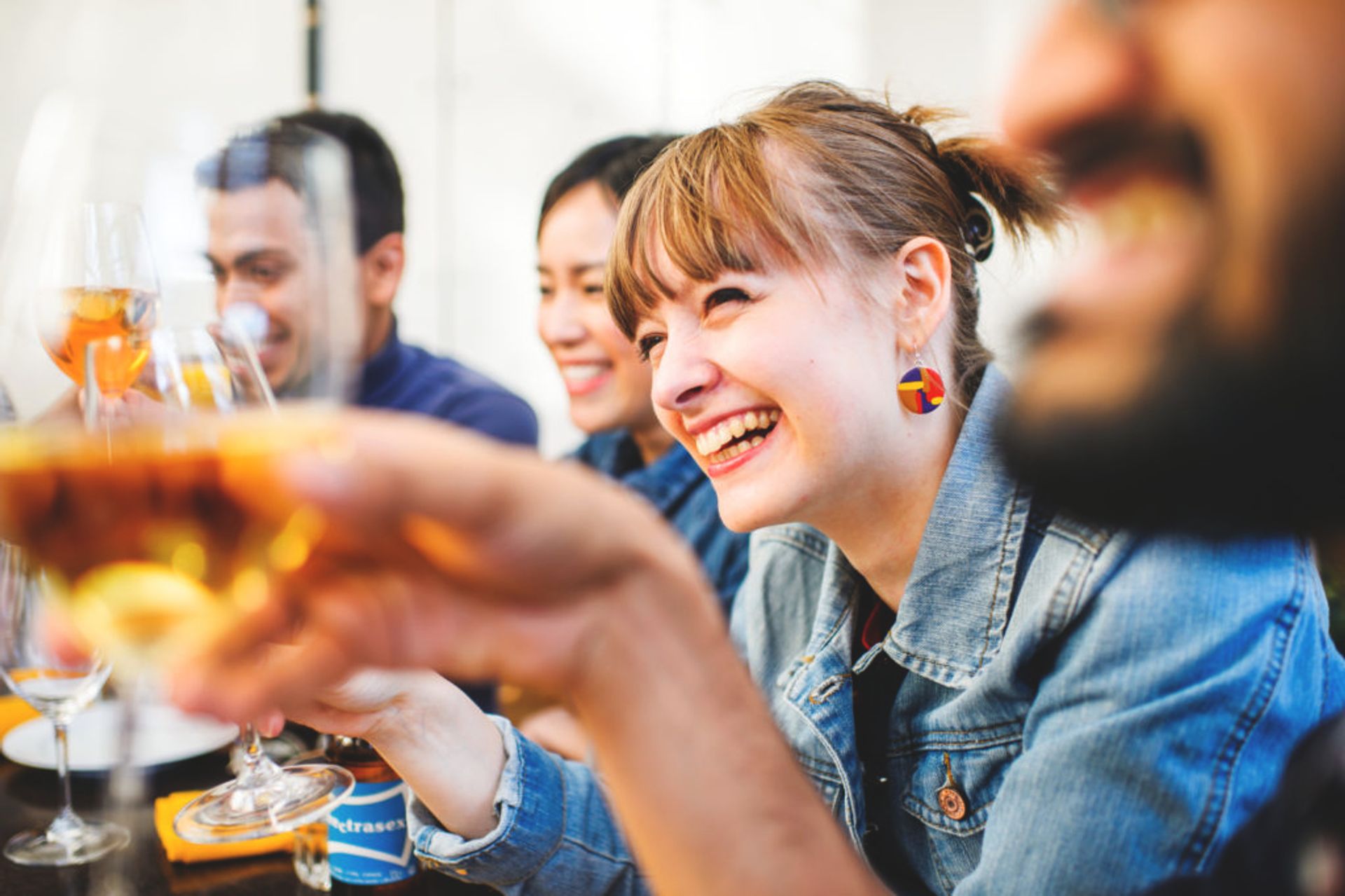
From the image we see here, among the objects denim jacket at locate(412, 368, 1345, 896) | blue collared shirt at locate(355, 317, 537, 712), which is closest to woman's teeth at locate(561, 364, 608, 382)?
blue collared shirt at locate(355, 317, 537, 712)

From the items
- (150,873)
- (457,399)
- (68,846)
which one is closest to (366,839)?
(150,873)

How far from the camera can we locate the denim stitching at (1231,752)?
68cm

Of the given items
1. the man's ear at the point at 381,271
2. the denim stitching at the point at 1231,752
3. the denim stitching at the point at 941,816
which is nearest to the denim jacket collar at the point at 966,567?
the denim stitching at the point at 941,816

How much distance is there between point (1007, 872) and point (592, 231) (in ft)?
4.56

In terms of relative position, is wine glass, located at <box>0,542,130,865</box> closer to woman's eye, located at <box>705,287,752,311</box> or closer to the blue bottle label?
the blue bottle label

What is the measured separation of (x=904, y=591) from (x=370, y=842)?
1.87ft

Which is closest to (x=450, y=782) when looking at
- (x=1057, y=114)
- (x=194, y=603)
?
(x=194, y=603)

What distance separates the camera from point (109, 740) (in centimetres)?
121

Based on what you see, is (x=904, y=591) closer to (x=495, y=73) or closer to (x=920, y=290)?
(x=920, y=290)

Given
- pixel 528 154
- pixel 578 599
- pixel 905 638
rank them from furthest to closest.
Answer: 1. pixel 528 154
2. pixel 905 638
3. pixel 578 599

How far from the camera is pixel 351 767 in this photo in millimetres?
871

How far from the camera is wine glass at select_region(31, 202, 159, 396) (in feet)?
1.36

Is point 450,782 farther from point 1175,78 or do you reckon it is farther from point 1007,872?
point 1175,78

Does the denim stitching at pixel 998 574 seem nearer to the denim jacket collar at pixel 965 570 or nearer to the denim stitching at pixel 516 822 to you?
the denim jacket collar at pixel 965 570
